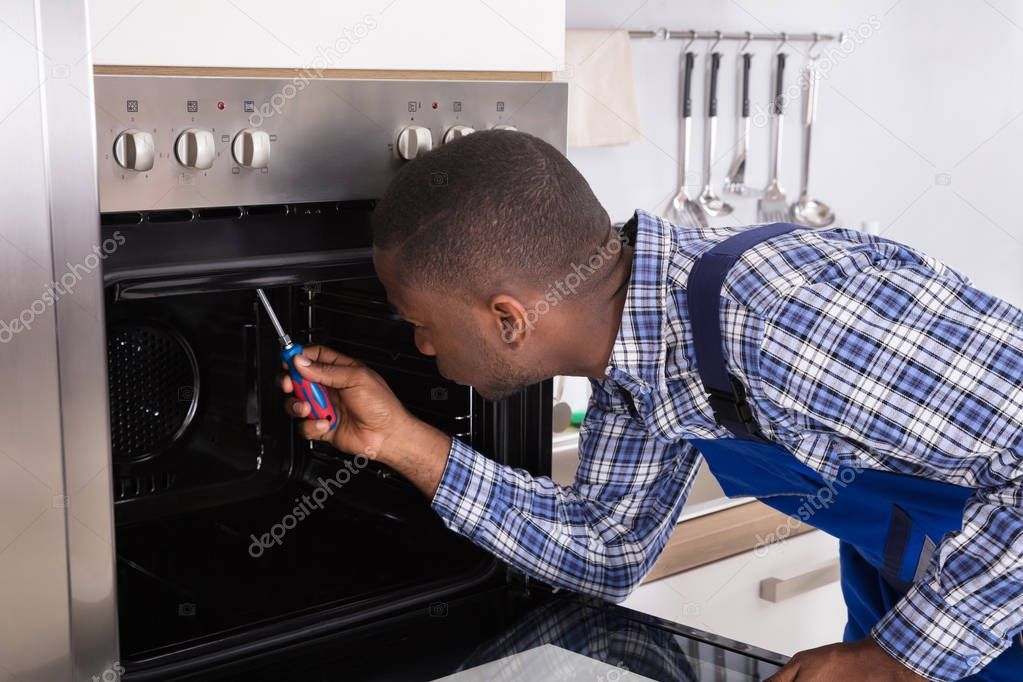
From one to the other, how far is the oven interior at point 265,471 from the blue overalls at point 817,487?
0.19 metres

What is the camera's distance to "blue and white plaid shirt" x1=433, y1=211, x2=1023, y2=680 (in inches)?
33.6

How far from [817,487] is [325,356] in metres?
0.46

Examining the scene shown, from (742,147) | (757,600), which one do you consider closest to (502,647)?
(757,600)

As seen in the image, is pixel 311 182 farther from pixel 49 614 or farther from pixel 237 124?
pixel 49 614

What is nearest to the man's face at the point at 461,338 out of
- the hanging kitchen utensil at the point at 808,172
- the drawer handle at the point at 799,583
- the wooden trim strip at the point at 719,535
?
the wooden trim strip at the point at 719,535

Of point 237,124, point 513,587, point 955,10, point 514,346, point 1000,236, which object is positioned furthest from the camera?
point 1000,236

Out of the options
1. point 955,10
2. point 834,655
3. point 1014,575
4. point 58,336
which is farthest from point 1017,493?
point 955,10

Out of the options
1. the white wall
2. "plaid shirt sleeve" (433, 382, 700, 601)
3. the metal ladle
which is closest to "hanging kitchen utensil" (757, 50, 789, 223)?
the white wall

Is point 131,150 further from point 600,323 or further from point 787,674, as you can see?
point 787,674

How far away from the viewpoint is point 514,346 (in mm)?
969

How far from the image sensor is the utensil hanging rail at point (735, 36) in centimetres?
206

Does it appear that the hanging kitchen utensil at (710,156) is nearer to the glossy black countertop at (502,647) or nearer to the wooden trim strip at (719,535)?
the wooden trim strip at (719,535)

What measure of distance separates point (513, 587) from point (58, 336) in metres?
0.52

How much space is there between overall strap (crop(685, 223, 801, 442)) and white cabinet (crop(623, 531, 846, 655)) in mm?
683
